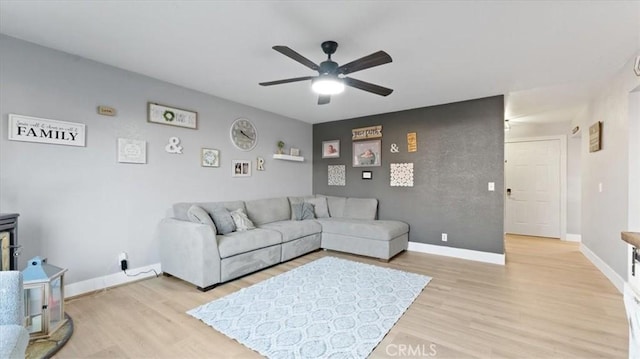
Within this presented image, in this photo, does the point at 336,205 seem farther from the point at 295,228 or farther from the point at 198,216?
the point at 198,216

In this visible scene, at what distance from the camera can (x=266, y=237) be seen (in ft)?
11.9

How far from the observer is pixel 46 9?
2.05 meters

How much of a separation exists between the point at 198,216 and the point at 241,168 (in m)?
1.43

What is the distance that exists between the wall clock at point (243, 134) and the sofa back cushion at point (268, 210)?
0.94 m

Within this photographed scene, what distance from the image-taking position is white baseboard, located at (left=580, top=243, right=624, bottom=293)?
9.82 feet

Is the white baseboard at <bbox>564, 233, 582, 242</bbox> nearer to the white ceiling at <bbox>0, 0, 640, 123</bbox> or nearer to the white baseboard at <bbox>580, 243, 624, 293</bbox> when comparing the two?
the white baseboard at <bbox>580, 243, 624, 293</bbox>

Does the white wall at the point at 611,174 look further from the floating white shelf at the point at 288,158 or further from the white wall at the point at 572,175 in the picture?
the floating white shelf at the point at 288,158

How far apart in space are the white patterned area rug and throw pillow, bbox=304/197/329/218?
1.75 meters

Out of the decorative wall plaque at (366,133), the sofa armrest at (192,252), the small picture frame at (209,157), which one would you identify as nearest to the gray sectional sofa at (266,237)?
the sofa armrest at (192,252)

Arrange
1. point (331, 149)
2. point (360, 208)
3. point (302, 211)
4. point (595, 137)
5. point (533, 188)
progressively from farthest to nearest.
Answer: point (533, 188)
point (331, 149)
point (360, 208)
point (302, 211)
point (595, 137)

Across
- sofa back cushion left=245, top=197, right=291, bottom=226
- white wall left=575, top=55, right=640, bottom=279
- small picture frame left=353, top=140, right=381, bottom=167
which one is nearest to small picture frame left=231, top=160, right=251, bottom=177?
sofa back cushion left=245, top=197, right=291, bottom=226

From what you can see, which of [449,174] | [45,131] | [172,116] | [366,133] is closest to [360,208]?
[366,133]

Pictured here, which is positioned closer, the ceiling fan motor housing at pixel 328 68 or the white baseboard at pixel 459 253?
the ceiling fan motor housing at pixel 328 68

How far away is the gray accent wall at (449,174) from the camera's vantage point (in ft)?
13.2
